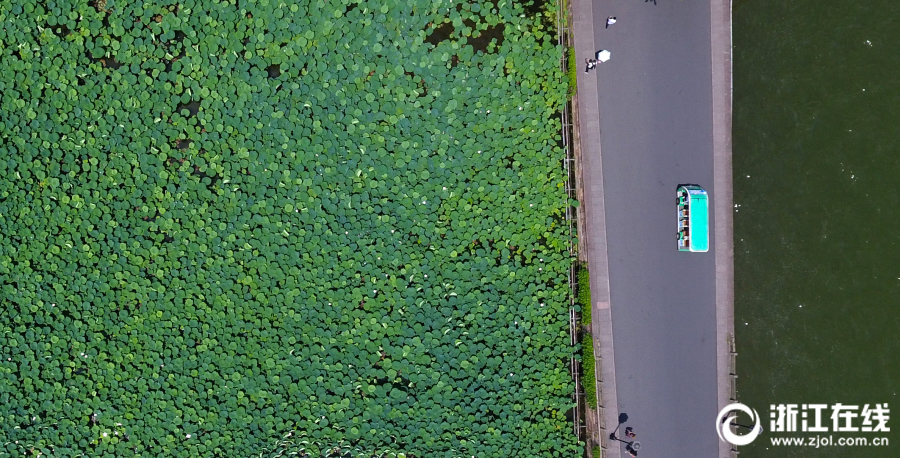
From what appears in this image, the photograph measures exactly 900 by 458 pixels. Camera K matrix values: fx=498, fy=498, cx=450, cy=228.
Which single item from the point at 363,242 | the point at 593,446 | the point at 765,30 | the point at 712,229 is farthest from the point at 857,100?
the point at 363,242

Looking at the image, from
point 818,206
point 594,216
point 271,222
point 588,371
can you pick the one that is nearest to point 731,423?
point 588,371

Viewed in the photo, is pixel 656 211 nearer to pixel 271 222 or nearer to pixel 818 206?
pixel 818 206

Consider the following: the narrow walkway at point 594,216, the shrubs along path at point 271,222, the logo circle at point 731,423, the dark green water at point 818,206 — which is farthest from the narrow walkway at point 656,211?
the shrubs along path at point 271,222

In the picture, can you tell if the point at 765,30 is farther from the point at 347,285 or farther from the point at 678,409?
the point at 347,285

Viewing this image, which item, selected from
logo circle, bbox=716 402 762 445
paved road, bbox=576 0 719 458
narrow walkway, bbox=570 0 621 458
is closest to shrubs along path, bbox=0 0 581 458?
narrow walkway, bbox=570 0 621 458

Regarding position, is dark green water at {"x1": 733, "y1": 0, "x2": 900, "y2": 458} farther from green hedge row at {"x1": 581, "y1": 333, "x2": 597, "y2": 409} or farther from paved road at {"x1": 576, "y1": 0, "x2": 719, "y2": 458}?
green hedge row at {"x1": 581, "y1": 333, "x2": 597, "y2": 409}
